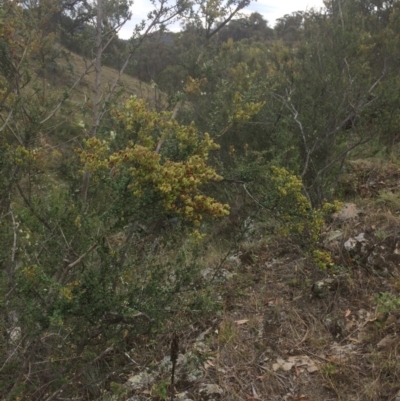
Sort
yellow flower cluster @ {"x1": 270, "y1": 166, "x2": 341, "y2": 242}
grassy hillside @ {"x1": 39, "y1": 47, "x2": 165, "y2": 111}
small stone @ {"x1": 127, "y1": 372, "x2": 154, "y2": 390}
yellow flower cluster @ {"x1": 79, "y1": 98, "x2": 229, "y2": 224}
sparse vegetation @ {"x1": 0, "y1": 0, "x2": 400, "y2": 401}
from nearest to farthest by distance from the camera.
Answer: yellow flower cluster @ {"x1": 79, "y1": 98, "x2": 229, "y2": 224} < sparse vegetation @ {"x1": 0, "y1": 0, "x2": 400, "y2": 401} < yellow flower cluster @ {"x1": 270, "y1": 166, "x2": 341, "y2": 242} < small stone @ {"x1": 127, "y1": 372, "x2": 154, "y2": 390} < grassy hillside @ {"x1": 39, "y1": 47, "x2": 165, "y2": 111}

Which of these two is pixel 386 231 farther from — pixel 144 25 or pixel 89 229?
pixel 144 25

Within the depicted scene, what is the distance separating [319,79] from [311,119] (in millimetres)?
729

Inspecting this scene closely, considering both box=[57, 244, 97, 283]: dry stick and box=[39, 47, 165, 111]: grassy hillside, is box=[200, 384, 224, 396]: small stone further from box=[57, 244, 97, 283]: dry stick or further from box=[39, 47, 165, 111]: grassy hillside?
box=[39, 47, 165, 111]: grassy hillside

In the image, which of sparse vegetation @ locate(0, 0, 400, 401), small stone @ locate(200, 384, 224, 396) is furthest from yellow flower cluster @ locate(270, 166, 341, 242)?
small stone @ locate(200, 384, 224, 396)

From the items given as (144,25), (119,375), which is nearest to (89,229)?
(119,375)

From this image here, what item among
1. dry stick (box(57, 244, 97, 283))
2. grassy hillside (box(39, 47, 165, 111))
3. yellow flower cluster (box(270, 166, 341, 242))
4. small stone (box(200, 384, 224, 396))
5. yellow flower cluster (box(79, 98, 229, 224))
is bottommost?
small stone (box(200, 384, 224, 396))

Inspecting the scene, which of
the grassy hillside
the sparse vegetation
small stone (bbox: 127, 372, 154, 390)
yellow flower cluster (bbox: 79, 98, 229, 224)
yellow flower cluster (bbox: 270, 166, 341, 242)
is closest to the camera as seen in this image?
yellow flower cluster (bbox: 79, 98, 229, 224)

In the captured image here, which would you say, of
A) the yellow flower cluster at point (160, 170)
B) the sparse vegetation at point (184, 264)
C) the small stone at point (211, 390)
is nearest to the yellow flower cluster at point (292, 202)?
the sparse vegetation at point (184, 264)

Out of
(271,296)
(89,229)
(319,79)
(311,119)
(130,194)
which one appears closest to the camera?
(130,194)

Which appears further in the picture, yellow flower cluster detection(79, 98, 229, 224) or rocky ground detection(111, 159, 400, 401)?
rocky ground detection(111, 159, 400, 401)

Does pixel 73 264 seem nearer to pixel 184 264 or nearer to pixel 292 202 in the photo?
pixel 184 264

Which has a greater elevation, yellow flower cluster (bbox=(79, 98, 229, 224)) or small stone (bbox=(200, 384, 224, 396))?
yellow flower cluster (bbox=(79, 98, 229, 224))

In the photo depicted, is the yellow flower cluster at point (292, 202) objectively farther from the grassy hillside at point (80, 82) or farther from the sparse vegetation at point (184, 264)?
the grassy hillside at point (80, 82)

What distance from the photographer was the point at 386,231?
12.2 ft
